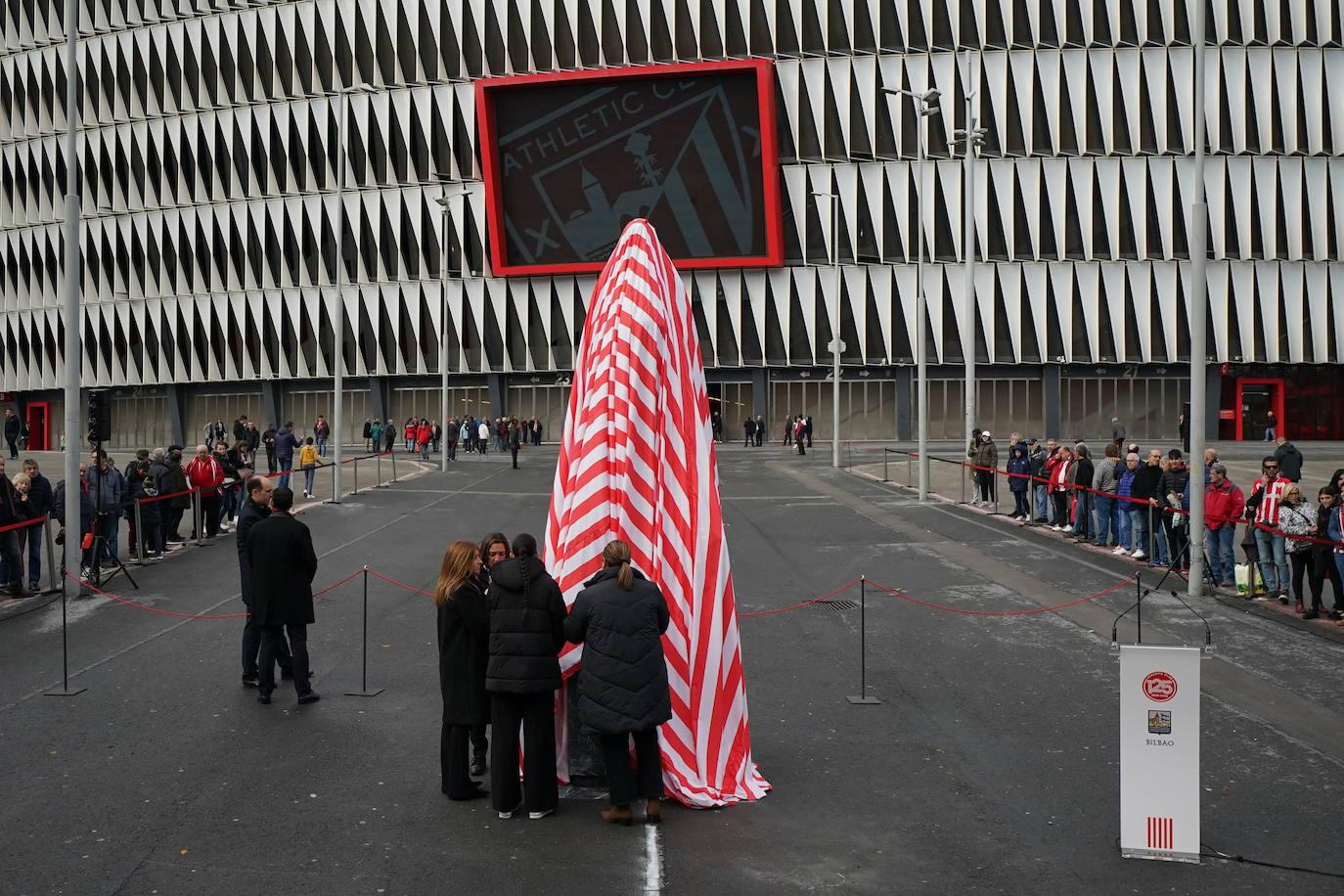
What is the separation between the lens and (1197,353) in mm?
16859

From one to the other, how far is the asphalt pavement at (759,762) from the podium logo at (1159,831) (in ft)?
0.82

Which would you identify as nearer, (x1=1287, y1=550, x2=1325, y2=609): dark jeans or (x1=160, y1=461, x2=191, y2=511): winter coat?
(x1=1287, y1=550, x2=1325, y2=609): dark jeans

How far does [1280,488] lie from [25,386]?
2934 inches

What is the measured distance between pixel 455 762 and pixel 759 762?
2303 millimetres

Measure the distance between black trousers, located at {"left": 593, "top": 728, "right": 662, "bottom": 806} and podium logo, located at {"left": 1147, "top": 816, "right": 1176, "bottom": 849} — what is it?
9.77 ft

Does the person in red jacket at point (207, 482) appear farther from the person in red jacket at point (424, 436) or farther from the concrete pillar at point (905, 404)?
the concrete pillar at point (905, 404)

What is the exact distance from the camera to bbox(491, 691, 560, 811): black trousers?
7887 millimetres

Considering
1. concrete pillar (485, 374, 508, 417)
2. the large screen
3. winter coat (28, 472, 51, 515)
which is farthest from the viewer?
concrete pillar (485, 374, 508, 417)

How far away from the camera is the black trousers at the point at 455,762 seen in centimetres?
829

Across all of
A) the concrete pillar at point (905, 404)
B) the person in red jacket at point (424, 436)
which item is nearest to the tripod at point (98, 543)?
the person in red jacket at point (424, 436)

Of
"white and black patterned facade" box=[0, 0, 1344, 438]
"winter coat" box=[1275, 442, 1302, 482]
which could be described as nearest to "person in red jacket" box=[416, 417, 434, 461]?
"white and black patterned facade" box=[0, 0, 1344, 438]

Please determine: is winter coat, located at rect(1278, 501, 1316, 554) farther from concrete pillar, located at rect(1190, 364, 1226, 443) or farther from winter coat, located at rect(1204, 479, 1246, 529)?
concrete pillar, located at rect(1190, 364, 1226, 443)

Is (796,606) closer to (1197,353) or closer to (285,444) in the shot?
(1197,353)

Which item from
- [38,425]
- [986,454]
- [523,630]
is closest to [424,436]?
[986,454]
